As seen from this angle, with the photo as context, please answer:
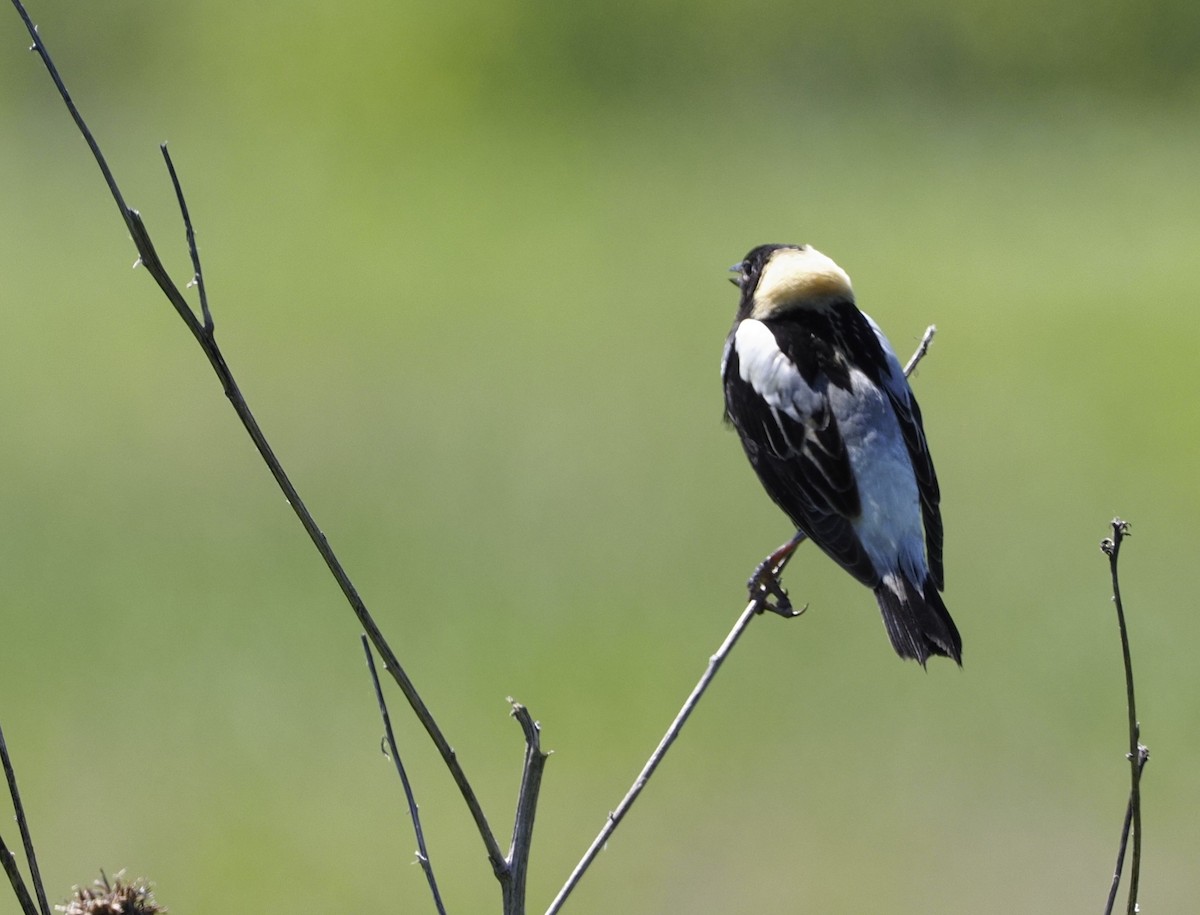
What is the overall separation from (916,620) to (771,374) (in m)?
0.54

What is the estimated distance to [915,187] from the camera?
12.4 metres

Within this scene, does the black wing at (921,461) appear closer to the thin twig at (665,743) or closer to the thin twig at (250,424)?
the thin twig at (665,743)

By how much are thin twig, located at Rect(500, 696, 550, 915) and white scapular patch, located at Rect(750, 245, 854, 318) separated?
64.8 inches

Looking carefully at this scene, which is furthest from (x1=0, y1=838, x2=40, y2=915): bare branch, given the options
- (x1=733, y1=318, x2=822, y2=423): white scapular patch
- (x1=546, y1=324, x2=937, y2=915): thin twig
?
(x1=733, y1=318, x2=822, y2=423): white scapular patch

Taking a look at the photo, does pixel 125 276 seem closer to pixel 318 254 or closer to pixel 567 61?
pixel 318 254

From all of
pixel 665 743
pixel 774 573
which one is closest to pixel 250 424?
pixel 665 743

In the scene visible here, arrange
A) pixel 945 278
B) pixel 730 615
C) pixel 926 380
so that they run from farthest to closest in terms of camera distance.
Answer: pixel 945 278
pixel 926 380
pixel 730 615

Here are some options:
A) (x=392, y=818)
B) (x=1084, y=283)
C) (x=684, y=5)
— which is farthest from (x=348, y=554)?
(x=684, y=5)

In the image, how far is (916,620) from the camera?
88.5 inches

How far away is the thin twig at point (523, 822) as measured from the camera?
Answer: 1.19 meters

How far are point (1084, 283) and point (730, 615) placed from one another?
5.10m

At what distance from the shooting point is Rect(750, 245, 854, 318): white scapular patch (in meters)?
2.72

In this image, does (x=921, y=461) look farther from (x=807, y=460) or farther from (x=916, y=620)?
(x=916, y=620)

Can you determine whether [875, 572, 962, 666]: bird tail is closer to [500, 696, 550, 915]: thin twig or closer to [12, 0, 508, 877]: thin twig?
[500, 696, 550, 915]: thin twig
